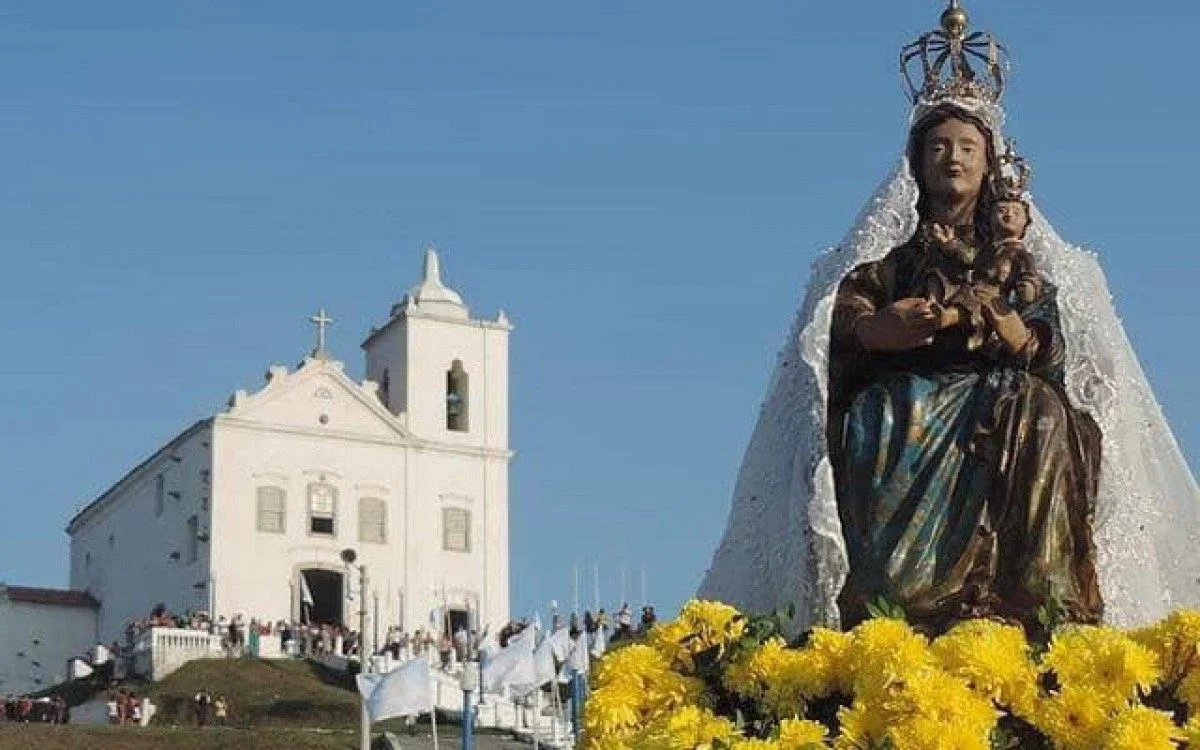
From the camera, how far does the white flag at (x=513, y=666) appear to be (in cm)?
3725

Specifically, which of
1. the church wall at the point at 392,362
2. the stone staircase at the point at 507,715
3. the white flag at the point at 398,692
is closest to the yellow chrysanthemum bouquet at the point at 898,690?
the white flag at the point at 398,692

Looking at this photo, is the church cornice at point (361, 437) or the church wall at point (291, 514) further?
the church cornice at point (361, 437)

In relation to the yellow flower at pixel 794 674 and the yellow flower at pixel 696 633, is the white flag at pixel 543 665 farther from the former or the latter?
the yellow flower at pixel 794 674

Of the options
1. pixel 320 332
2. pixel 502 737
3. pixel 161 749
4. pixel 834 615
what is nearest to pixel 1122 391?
pixel 834 615

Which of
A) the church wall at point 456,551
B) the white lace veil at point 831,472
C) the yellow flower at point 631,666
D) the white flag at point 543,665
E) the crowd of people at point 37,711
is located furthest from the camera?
the church wall at point 456,551

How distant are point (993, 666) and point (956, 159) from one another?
12.4ft

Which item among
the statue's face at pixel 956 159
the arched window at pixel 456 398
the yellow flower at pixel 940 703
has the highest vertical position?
the arched window at pixel 456 398

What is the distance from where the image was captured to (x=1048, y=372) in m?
9.79

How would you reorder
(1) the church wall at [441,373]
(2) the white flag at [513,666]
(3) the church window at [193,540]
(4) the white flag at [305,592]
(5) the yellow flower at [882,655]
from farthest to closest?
(1) the church wall at [441,373] → (3) the church window at [193,540] → (4) the white flag at [305,592] → (2) the white flag at [513,666] → (5) the yellow flower at [882,655]

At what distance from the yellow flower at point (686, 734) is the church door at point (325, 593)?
62.0m

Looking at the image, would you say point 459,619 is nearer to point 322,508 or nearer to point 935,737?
point 322,508

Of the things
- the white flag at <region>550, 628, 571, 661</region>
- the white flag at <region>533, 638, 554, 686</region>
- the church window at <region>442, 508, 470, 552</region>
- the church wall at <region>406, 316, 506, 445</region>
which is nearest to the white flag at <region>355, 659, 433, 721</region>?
the white flag at <region>533, 638, 554, 686</region>

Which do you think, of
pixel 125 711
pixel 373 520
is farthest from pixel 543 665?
pixel 373 520

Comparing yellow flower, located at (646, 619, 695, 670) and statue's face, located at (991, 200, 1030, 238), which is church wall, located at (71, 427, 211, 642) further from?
yellow flower, located at (646, 619, 695, 670)
